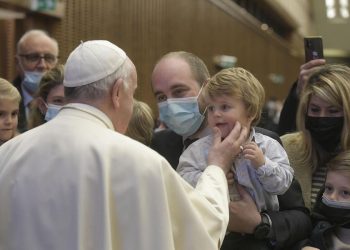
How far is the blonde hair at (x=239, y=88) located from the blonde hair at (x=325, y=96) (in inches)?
17.4

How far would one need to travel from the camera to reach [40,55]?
194 inches

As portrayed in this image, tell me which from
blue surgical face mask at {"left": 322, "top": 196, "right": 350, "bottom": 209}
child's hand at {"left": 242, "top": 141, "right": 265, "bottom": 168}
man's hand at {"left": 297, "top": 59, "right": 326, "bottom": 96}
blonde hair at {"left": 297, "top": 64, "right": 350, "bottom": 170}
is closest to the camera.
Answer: child's hand at {"left": 242, "top": 141, "right": 265, "bottom": 168}

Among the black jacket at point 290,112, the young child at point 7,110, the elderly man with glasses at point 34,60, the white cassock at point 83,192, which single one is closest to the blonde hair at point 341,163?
the white cassock at point 83,192

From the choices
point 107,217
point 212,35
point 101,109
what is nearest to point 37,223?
point 107,217

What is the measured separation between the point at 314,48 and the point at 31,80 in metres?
2.37

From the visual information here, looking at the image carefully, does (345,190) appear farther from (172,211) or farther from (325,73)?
(172,211)

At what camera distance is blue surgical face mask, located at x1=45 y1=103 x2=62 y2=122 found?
373cm

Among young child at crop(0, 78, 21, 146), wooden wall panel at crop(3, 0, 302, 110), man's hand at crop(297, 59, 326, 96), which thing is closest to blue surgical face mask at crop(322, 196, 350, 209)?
man's hand at crop(297, 59, 326, 96)

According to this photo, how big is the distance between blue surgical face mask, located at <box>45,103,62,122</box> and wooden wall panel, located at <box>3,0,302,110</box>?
3417mm

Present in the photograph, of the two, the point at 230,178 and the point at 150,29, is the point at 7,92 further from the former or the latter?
the point at 150,29

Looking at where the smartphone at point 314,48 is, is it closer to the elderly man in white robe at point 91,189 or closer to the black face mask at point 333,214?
the black face mask at point 333,214

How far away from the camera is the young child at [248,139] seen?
3.04 metres

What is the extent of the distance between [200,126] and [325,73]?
2.74 feet

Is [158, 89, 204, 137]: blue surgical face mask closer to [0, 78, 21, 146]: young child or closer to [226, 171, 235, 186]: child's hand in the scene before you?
[226, 171, 235, 186]: child's hand
